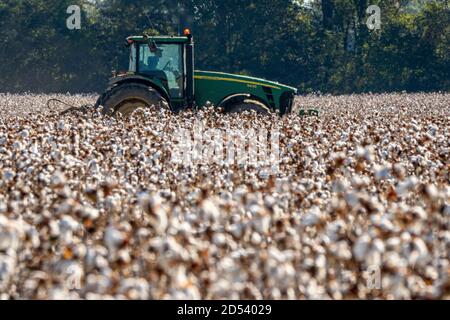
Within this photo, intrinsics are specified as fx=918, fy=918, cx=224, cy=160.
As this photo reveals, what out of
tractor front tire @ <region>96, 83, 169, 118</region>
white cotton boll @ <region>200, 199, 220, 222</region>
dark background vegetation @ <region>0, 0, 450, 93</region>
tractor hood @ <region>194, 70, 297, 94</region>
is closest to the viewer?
white cotton boll @ <region>200, 199, 220, 222</region>

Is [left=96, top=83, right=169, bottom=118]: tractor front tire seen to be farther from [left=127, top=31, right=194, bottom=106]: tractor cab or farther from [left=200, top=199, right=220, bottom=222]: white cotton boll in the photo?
[left=200, top=199, right=220, bottom=222]: white cotton boll

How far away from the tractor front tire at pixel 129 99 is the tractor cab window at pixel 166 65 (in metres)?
0.99

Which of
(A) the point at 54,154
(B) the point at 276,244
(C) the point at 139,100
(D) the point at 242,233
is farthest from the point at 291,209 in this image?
(C) the point at 139,100

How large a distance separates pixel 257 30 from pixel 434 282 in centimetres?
4199

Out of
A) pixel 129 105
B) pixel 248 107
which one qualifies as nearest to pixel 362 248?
pixel 129 105

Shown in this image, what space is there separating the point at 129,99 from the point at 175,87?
1337 mm

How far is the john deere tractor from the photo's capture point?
1755 cm

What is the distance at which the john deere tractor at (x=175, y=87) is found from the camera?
691 inches
